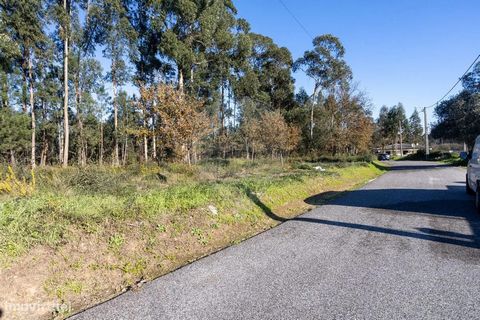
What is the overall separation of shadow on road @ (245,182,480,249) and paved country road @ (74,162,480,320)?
0.07 metres

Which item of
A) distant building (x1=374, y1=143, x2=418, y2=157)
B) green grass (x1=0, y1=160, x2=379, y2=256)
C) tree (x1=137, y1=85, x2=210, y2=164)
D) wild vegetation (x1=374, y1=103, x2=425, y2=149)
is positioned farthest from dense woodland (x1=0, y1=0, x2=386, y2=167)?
distant building (x1=374, y1=143, x2=418, y2=157)

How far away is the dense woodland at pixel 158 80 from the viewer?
2102cm

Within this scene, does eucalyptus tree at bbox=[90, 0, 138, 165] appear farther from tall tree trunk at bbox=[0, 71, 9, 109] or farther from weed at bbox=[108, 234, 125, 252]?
weed at bbox=[108, 234, 125, 252]

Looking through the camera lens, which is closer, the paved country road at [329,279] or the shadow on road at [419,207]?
the paved country road at [329,279]

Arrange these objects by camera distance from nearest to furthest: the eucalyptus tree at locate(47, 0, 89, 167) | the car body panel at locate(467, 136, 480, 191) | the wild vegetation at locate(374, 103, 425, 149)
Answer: the car body panel at locate(467, 136, 480, 191)
the eucalyptus tree at locate(47, 0, 89, 167)
the wild vegetation at locate(374, 103, 425, 149)

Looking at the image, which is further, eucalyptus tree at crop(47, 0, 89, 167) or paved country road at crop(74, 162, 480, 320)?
eucalyptus tree at crop(47, 0, 89, 167)

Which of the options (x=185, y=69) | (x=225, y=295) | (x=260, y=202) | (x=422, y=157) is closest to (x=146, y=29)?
(x=185, y=69)

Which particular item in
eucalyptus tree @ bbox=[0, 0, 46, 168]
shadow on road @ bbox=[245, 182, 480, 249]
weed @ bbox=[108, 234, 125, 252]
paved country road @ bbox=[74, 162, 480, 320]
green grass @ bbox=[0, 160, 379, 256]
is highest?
eucalyptus tree @ bbox=[0, 0, 46, 168]

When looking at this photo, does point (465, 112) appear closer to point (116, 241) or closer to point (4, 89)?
point (116, 241)

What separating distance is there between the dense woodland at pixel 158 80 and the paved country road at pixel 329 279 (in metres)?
12.0

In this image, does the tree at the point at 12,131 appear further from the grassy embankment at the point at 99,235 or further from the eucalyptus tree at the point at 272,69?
the eucalyptus tree at the point at 272,69

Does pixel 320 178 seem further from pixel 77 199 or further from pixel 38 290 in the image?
pixel 38 290

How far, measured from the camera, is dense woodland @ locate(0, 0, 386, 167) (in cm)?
2102

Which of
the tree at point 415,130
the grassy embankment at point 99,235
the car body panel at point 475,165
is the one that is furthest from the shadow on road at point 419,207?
the tree at point 415,130
